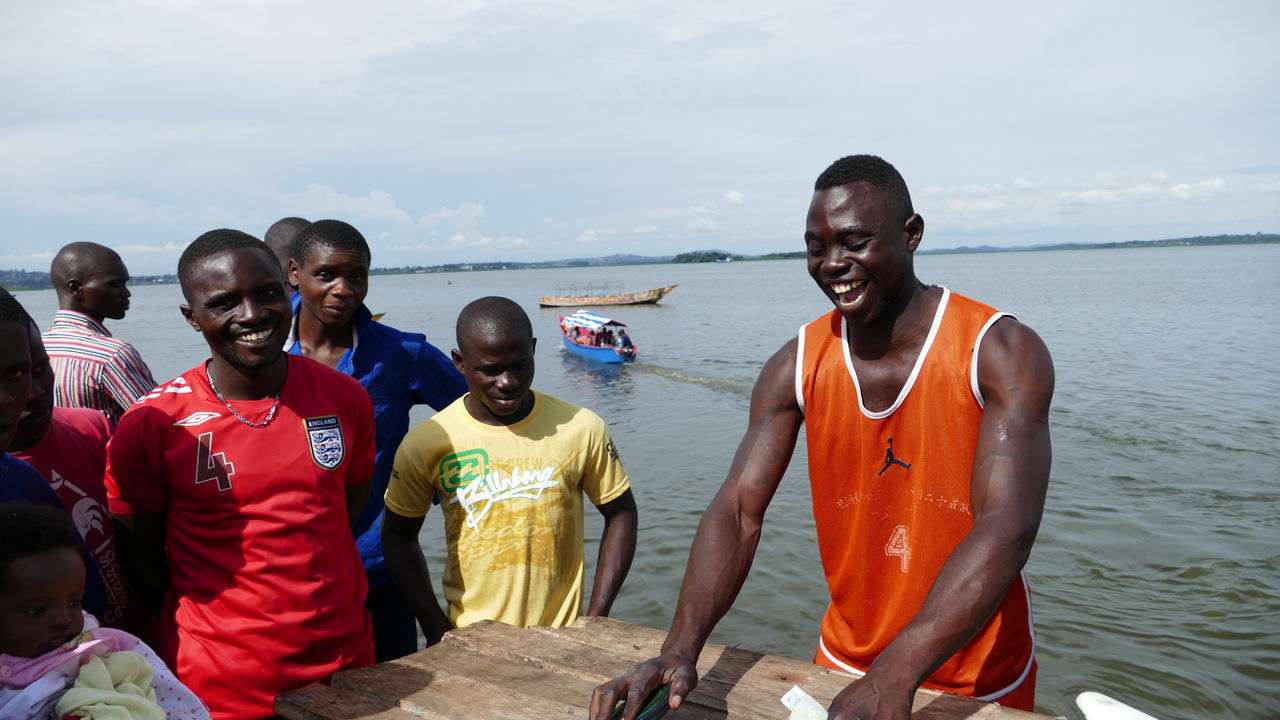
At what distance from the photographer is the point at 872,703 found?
2.03 metres

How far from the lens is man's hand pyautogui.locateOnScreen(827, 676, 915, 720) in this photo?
201cm

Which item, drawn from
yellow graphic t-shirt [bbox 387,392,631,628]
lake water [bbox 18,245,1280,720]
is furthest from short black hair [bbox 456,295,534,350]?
lake water [bbox 18,245,1280,720]

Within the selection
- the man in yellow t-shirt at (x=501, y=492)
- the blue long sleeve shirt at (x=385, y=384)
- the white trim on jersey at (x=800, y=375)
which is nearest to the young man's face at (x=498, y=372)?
the man in yellow t-shirt at (x=501, y=492)

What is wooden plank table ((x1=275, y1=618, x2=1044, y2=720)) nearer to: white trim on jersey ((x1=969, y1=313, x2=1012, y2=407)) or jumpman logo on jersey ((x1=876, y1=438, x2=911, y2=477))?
jumpman logo on jersey ((x1=876, y1=438, x2=911, y2=477))

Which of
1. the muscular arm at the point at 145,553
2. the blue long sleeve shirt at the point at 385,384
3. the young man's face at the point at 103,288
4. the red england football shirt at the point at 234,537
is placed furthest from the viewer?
the young man's face at the point at 103,288

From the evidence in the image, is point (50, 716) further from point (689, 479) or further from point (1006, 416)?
point (689, 479)

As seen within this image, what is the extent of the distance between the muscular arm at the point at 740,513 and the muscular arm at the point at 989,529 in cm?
57

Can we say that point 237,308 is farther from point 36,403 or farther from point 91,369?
point 91,369

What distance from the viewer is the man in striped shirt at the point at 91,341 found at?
426cm

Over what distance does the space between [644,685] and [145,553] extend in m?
1.94

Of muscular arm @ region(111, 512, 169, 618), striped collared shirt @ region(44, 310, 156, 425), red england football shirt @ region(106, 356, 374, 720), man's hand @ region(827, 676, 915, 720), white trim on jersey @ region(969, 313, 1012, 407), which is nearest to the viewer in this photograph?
man's hand @ region(827, 676, 915, 720)

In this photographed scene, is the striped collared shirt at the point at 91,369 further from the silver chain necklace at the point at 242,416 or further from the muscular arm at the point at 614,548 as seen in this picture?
the muscular arm at the point at 614,548

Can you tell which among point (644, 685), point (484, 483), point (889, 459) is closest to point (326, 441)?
point (484, 483)

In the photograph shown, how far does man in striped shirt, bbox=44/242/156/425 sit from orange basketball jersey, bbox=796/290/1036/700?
3.37 metres
